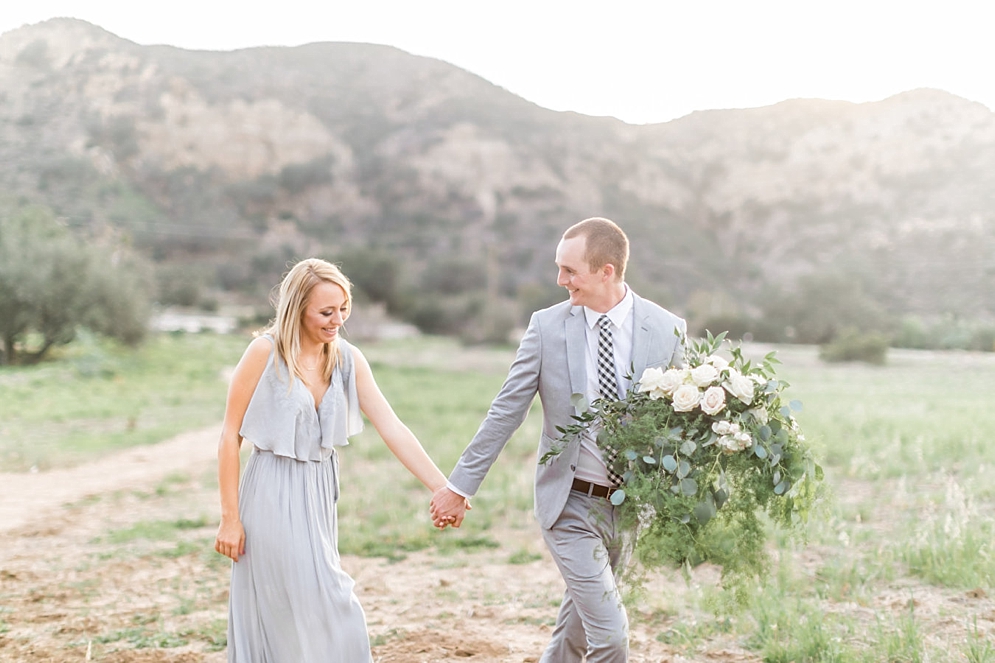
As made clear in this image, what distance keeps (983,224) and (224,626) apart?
55.9 metres

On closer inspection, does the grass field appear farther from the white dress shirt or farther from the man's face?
the man's face

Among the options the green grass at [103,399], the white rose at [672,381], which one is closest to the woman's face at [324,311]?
the white rose at [672,381]

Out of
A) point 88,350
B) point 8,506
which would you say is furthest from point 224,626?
point 88,350

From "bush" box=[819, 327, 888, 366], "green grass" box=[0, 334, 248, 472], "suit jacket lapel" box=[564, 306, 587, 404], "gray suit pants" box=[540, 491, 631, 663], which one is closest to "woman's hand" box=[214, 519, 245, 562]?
"gray suit pants" box=[540, 491, 631, 663]

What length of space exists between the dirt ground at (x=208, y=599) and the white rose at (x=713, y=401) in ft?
7.50

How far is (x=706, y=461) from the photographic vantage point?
350 cm

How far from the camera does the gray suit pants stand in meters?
3.59

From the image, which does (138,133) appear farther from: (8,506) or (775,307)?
(8,506)

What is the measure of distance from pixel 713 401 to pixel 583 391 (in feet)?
2.01

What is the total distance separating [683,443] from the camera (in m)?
3.43

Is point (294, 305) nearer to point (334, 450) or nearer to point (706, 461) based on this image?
point (334, 450)

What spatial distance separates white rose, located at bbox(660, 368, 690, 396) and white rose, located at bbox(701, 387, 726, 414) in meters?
0.12

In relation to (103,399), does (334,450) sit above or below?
above

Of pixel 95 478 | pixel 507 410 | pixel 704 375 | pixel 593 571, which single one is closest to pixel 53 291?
pixel 95 478
